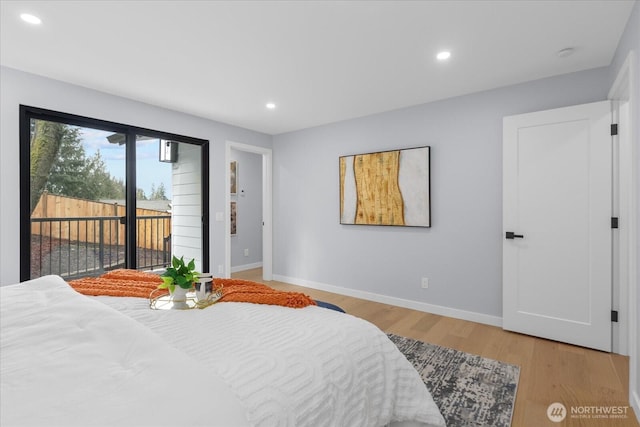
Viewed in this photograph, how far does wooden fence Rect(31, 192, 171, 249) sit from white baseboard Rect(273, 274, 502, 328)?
236cm

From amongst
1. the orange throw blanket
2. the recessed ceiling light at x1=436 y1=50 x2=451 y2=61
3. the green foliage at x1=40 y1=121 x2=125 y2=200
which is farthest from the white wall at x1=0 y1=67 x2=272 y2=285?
the recessed ceiling light at x1=436 y1=50 x2=451 y2=61

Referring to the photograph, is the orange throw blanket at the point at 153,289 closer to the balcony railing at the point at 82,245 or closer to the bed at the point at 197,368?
the bed at the point at 197,368

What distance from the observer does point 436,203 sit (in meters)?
3.47

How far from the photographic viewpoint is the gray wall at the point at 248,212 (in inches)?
230

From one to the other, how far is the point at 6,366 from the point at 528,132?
12.0 ft

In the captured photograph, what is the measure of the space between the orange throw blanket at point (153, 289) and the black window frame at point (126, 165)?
4.26 feet

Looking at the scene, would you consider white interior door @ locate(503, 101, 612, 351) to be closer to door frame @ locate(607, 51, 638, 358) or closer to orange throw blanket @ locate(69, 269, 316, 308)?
door frame @ locate(607, 51, 638, 358)

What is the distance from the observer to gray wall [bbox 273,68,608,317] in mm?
3076

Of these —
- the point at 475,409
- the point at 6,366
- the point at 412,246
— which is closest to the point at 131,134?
Answer: the point at 6,366

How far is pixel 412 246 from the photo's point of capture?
3646 mm

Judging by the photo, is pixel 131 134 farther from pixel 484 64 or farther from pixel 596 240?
pixel 596 240

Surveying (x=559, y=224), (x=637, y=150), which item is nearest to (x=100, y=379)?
(x=637, y=150)

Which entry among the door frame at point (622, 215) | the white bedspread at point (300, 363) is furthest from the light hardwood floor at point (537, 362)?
the white bedspread at point (300, 363)

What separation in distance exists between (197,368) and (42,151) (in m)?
3.30
